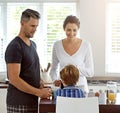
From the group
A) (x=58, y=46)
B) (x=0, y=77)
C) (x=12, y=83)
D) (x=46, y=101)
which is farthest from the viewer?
(x=0, y=77)

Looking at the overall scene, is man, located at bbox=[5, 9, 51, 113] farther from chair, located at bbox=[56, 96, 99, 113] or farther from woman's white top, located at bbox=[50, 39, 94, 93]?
woman's white top, located at bbox=[50, 39, 94, 93]

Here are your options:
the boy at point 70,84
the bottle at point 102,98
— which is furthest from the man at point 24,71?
the bottle at point 102,98

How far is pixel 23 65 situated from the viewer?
2180 mm

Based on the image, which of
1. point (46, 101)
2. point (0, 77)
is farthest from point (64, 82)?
point (0, 77)

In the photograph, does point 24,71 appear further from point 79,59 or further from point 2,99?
point 2,99

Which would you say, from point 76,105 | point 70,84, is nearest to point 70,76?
point 70,84

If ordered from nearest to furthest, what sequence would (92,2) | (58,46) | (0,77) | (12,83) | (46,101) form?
(12,83), (46,101), (58,46), (92,2), (0,77)

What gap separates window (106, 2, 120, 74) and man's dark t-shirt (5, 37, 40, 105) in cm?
196

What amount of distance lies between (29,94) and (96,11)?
2093mm

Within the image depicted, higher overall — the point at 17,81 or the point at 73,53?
the point at 73,53

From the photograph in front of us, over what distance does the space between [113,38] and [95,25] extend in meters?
0.34

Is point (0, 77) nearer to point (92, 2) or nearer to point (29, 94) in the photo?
point (92, 2)

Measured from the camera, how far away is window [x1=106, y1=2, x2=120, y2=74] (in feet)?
13.1

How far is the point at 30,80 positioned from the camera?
2.23m
